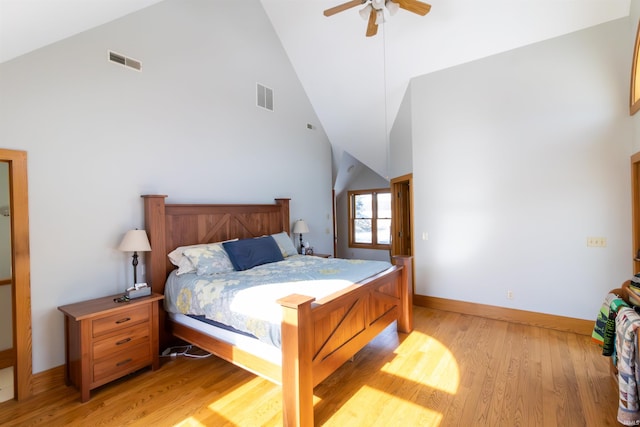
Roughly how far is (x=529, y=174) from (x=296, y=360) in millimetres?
3492

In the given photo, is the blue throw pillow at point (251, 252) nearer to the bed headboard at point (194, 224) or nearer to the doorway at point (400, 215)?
the bed headboard at point (194, 224)

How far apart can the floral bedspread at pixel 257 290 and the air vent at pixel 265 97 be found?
256 cm

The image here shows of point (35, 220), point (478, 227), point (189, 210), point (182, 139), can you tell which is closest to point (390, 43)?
point (478, 227)

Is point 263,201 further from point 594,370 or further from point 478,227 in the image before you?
point 594,370

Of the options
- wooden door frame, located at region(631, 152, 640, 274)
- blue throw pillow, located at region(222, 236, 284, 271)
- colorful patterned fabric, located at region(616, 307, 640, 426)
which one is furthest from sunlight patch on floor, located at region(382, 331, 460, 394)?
wooden door frame, located at region(631, 152, 640, 274)

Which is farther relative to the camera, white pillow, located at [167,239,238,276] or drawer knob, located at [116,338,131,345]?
white pillow, located at [167,239,238,276]

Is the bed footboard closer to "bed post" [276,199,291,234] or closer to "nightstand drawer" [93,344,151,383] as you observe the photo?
"nightstand drawer" [93,344,151,383]

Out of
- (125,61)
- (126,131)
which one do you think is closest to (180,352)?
(126,131)

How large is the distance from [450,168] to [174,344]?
4.08 meters

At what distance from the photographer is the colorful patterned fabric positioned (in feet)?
5.66

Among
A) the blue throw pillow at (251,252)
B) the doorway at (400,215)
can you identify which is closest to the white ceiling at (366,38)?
the doorway at (400,215)

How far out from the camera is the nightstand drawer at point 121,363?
7.87 feet

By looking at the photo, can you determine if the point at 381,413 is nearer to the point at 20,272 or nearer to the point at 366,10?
the point at 20,272

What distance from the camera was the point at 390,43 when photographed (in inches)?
164
